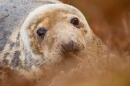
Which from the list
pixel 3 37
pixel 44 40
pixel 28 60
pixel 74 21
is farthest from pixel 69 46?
pixel 3 37

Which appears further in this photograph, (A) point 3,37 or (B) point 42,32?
(A) point 3,37

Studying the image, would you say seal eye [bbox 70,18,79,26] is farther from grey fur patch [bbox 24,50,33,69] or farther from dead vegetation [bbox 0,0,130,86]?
grey fur patch [bbox 24,50,33,69]

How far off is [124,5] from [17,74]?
1.59 meters

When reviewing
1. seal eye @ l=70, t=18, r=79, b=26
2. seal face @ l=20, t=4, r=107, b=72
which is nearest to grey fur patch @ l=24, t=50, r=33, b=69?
seal face @ l=20, t=4, r=107, b=72

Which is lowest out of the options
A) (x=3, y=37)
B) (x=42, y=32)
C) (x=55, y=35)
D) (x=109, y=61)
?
(x=109, y=61)

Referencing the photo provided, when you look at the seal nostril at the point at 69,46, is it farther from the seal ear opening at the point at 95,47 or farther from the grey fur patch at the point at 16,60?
the grey fur patch at the point at 16,60

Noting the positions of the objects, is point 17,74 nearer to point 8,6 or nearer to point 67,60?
point 67,60

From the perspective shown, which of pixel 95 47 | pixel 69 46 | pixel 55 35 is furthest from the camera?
pixel 95 47

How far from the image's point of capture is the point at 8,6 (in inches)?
154

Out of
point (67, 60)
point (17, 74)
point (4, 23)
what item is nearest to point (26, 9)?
point (4, 23)

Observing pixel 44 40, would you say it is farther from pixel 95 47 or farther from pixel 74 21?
pixel 95 47

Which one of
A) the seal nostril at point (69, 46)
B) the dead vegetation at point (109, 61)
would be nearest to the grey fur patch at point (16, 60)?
the dead vegetation at point (109, 61)

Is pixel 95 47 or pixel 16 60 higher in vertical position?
pixel 16 60

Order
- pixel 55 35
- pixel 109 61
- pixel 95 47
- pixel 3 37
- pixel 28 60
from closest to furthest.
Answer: pixel 109 61, pixel 55 35, pixel 28 60, pixel 95 47, pixel 3 37
